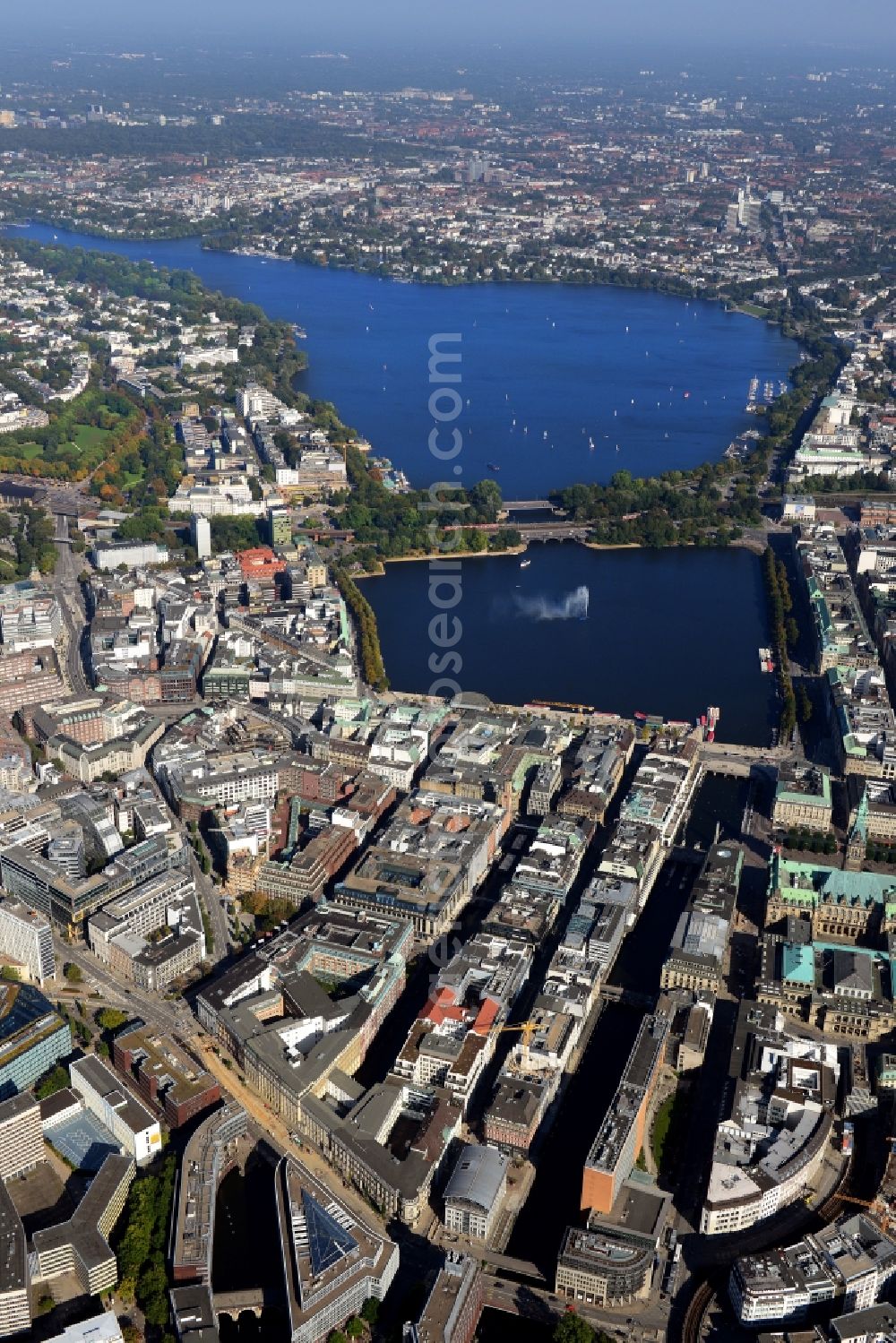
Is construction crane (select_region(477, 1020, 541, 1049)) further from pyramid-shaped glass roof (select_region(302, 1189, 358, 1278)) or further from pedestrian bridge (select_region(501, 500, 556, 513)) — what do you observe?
pedestrian bridge (select_region(501, 500, 556, 513))

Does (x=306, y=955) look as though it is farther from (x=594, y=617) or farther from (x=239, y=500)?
(x=239, y=500)

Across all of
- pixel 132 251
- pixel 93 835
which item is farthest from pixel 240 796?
pixel 132 251

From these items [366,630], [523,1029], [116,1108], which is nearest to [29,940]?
[116,1108]

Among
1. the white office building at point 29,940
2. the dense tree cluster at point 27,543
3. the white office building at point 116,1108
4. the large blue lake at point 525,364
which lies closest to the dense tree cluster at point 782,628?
the large blue lake at point 525,364

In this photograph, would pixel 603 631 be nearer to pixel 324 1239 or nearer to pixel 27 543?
pixel 27 543

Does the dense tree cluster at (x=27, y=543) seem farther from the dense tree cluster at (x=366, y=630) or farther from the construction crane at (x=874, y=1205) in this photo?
the construction crane at (x=874, y=1205)

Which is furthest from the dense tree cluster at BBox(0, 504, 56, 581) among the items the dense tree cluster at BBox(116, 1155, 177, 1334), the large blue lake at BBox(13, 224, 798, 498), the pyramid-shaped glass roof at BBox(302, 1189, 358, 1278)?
the pyramid-shaped glass roof at BBox(302, 1189, 358, 1278)
